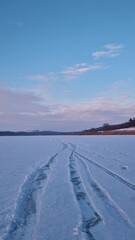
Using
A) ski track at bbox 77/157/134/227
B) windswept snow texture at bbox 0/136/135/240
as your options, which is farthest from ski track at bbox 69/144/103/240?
ski track at bbox 77/157/134/227

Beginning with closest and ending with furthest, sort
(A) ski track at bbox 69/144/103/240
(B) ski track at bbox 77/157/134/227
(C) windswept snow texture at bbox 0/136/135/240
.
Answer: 1. (C) windswept snow texture at bbox 0/136/135/240
2. (A) ski track at bbox 69/144/103/240
3. (B) ski track at bbox 77/157/134/227

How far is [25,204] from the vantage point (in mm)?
6430

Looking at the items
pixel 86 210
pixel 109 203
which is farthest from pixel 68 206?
pixel 109 203

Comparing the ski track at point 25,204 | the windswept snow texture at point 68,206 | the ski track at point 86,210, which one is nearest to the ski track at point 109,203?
the windswept snow texture at point 68,206

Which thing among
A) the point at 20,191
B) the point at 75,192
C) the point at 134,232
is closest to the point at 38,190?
the point at 20,191

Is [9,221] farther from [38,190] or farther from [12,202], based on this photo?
[38,190]

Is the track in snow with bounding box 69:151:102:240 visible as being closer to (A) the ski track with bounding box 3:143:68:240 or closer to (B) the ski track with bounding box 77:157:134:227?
(B) the ski track with bounding box 77:157:134:227

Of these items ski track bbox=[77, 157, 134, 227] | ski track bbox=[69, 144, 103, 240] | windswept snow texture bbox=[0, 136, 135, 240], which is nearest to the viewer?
windswept snow texture bbox=[0, 136, 135, 240]

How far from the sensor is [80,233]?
14.8ft

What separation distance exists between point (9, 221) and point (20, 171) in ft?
20.0

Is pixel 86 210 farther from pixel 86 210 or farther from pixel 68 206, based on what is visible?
pixel 68 206

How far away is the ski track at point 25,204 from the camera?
470 centimetres

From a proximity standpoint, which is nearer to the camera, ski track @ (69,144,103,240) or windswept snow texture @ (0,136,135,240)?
windswept snow texture @ (0,136,135,240)

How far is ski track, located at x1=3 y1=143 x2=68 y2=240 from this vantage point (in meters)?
4.70
